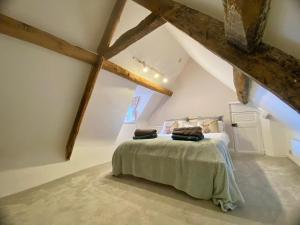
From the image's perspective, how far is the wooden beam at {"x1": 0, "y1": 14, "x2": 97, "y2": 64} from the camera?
1676mm

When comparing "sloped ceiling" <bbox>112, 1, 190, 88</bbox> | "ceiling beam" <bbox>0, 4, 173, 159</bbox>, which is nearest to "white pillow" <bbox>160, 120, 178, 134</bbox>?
"sloped ceiling" <bbox>112, 1, 190, 88</bbox>

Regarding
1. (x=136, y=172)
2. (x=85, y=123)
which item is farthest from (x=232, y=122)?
(x=85, y=123)

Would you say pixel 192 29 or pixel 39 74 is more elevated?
pixel 192 29

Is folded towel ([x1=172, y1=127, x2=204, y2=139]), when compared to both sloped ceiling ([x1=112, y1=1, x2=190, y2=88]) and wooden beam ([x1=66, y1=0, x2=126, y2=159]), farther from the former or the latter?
sloped ceiling ([x1=112, y1=1, x2=190, y2=88])

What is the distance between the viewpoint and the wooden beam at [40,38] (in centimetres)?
168

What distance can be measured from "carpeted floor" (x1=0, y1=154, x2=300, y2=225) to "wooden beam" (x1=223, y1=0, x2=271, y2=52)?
1532 mm

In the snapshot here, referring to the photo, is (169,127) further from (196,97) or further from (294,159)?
(294,159)

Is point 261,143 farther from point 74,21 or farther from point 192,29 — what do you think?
point 74,21

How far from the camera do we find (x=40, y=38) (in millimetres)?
1944

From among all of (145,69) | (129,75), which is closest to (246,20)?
(129,75)

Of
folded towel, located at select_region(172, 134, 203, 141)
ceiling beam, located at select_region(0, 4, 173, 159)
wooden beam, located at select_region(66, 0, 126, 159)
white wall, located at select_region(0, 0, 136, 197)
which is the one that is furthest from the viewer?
wooden beam, located at select_region(66, 0, 126, 159)

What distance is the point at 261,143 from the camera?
4.04 m

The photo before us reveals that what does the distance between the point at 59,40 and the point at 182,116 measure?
3.83 metres

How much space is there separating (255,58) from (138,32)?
161 cm
